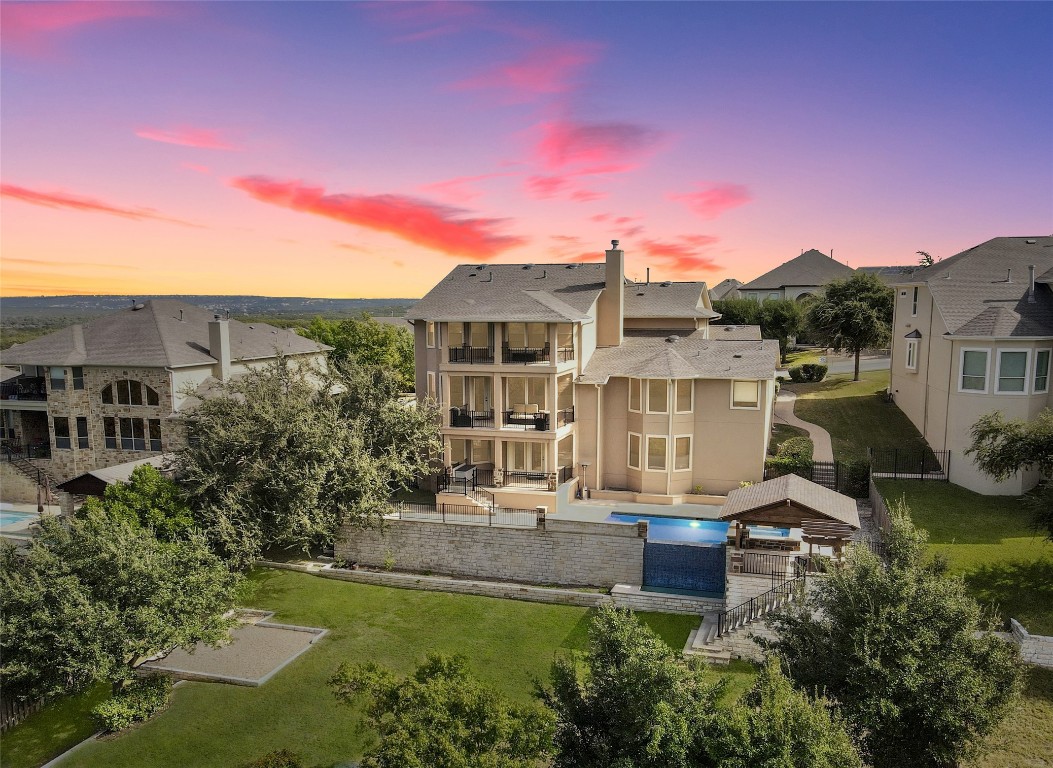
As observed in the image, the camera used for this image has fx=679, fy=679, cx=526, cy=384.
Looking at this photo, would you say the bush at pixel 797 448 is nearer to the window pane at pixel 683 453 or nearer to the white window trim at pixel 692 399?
the window pane at pixel 683 453

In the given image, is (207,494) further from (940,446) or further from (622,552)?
(940,446)

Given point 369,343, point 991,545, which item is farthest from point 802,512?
point 369,343

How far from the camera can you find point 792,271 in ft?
259

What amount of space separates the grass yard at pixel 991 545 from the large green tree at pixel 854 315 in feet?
62.4

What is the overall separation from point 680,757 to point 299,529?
1717cm

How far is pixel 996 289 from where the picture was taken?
91.7 feet

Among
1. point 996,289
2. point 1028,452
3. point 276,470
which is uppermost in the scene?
point 996,289

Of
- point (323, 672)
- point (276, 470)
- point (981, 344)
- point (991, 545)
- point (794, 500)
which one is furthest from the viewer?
point (981, 344)

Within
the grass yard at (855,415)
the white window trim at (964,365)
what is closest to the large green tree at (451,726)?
the grass yard at (855,415)

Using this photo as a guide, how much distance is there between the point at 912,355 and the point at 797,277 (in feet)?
158

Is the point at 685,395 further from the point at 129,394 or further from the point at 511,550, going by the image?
the point at 129,394

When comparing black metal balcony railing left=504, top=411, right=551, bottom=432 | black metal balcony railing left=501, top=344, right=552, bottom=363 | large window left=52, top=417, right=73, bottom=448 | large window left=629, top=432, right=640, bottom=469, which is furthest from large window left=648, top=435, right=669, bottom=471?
large window left=52, top=417, right=73, bottom=448

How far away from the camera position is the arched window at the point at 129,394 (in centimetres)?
3312

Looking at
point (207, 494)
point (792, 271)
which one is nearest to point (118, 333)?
point (207, 494)
